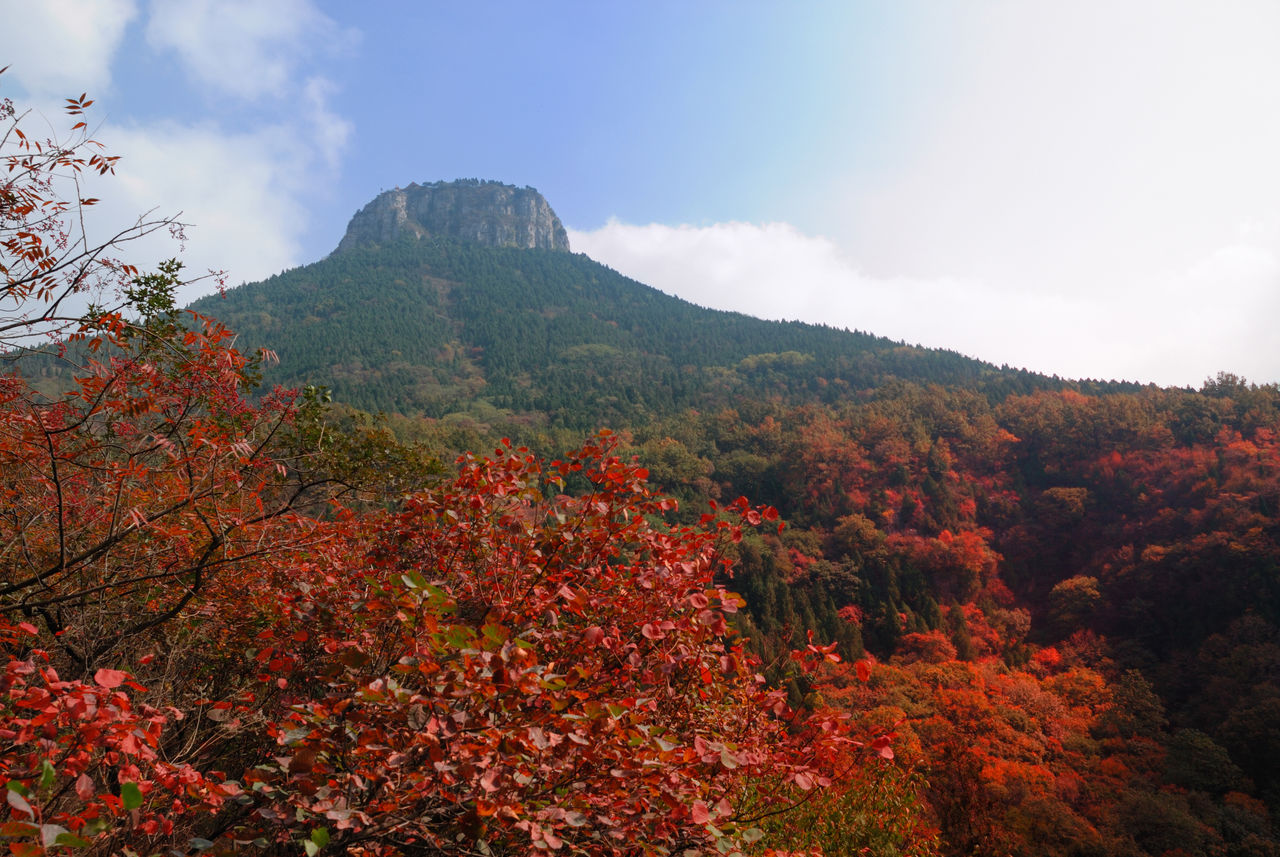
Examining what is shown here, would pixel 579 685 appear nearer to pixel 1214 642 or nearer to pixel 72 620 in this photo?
pixel 72 620

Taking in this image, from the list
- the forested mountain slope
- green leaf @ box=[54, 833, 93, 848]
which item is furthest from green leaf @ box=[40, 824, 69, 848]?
the forested mountain slope

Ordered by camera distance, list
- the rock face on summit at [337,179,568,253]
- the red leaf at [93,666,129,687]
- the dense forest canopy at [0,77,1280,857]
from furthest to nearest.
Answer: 1. the rock face on summit at [337,179,568,253]
2. the dense forest canopy at [0,77,1280,857]
3. the red leaf at [93,666,129,687]

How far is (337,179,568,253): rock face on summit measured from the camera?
571 feet

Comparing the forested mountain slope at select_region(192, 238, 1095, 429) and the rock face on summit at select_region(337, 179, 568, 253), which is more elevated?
the rock face on summit at select_region(337, 179, 568, 253)

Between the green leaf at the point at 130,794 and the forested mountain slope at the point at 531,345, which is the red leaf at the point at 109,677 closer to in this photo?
the green leaf at the point at 130,794

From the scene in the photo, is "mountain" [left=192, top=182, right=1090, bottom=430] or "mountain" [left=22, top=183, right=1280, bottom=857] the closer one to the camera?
"mountain" [left=22, top=183, right=1280, bottom=857]

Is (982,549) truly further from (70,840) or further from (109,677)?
(70,840)

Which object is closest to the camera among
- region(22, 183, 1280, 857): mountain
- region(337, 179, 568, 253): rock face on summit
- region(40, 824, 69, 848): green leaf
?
region(40, 824, 69, 848): green leaf

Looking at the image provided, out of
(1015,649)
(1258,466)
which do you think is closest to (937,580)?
(1015,649)

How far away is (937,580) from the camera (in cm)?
4328

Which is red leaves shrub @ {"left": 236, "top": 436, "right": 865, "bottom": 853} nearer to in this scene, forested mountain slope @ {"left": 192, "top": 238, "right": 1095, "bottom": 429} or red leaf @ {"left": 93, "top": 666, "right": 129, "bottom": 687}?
red leaf @ {"left": 93, "top": 666, "right": 129, "bottom": 687}

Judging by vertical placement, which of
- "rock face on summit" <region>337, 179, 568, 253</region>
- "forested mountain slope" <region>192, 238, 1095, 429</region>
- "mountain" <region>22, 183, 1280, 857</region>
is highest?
"rock face on summit" <region>337, 179, 568, 253</region>

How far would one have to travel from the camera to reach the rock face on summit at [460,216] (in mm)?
174125

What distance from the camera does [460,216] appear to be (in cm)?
18038
